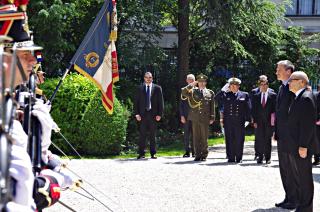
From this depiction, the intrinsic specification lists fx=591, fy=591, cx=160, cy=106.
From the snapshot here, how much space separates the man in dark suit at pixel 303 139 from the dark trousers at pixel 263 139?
5129 millimetres

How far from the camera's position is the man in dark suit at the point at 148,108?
527 inches

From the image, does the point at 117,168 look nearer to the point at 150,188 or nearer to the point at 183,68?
the point at 150,188

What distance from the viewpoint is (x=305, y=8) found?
28.2 meters

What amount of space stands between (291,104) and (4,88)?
538 cm

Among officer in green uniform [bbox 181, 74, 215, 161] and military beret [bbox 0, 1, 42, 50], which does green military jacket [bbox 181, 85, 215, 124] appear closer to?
officer in green uniform [bbox 181, 74, 215, 161]

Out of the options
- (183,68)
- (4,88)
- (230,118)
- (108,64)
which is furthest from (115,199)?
(183,68)

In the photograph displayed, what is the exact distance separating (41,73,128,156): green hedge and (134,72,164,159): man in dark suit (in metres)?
0.89

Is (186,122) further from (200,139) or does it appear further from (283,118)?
(283,118)

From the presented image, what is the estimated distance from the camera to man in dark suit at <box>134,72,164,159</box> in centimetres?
1338

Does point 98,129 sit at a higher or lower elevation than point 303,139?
lower

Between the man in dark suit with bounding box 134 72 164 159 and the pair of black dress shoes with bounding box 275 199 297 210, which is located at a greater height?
the man in dark suit with bounding box 134 72 164 159

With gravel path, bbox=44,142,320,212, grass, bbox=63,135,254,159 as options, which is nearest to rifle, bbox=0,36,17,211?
gravel path, bbox=44,142,320,212

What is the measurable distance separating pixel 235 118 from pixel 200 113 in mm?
791

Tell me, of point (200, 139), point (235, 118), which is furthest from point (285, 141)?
point (200, 139)
